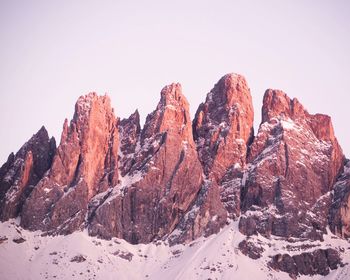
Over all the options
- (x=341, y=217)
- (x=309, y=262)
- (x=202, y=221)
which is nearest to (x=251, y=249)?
(x=309, y=262)

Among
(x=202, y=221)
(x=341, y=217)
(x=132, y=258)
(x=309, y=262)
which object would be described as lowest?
(x=309, y=262)

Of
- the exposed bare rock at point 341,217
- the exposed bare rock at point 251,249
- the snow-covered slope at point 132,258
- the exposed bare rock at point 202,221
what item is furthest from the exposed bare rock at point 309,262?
the exposed bare rock at point 202,221

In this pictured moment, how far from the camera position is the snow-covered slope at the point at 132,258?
181 meters

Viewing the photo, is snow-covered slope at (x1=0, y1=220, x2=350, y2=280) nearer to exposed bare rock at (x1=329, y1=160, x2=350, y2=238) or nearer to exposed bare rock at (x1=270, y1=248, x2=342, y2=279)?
exposed bare rock at (x1=270, y1=248, x2=342, y2=279)

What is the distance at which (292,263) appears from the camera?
184500mm

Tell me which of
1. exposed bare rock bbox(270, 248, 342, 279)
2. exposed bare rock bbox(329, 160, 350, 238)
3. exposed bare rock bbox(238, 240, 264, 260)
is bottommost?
exposed bare rock bbox(270, 248, 342, 279)

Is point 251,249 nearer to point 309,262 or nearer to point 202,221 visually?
point 309,262

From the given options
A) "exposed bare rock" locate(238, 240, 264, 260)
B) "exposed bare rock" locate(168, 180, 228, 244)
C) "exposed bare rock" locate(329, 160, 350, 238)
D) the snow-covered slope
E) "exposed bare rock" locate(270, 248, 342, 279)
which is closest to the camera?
the snow-covered slope

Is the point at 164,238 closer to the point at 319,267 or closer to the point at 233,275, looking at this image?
the point at 233,275

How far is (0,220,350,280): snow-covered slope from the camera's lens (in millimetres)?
180750

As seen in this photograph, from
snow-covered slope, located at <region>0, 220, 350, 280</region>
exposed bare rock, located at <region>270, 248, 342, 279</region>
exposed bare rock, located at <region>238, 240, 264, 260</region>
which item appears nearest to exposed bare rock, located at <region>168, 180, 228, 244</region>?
snow-covered slope, located at <region>0, 220, 350, 280</region>

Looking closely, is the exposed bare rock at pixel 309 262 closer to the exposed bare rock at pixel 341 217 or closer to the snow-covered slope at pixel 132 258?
the snow-covered slope at pixel 132 258

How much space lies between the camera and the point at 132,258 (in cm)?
19088

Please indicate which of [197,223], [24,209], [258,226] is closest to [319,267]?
[258,226]
